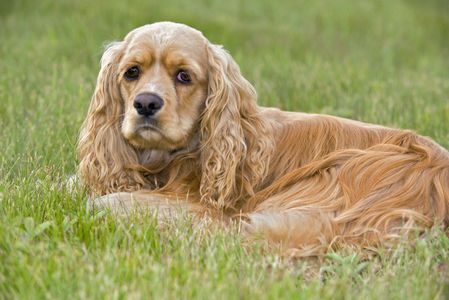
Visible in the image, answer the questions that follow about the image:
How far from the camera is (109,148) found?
17.9ft

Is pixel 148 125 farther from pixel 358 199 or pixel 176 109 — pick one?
pixel 358 199

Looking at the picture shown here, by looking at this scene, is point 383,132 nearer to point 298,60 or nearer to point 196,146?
point 196,146

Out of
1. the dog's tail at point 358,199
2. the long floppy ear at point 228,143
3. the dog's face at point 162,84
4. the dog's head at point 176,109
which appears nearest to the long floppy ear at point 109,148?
the dog's head at point 176,109

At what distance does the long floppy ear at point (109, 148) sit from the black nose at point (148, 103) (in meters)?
0.57

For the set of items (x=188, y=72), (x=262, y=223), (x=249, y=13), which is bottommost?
(x=249, y=13)

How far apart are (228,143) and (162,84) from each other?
0.58 metres

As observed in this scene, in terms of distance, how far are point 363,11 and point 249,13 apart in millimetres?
1886

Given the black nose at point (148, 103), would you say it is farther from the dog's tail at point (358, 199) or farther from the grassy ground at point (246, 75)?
the dog's tail at point (358, 199)

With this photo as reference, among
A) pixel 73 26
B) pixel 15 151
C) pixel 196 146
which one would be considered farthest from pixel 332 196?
pixel 73 26

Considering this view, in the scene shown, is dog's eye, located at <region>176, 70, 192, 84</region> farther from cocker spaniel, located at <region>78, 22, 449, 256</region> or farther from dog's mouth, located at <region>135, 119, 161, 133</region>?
dog's mouth, located at <region>135, 119, 161, 133</region>

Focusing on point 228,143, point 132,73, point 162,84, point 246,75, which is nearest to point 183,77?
point 162,84

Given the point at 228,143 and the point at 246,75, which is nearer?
the point at 228,143

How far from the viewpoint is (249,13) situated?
1438 cm

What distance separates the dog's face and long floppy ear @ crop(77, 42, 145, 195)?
13 cm
